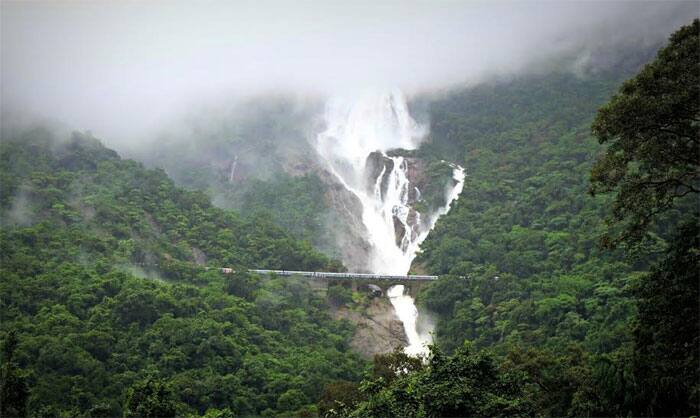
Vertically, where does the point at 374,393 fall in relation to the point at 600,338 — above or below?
below

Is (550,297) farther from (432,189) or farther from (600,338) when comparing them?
(432,189)

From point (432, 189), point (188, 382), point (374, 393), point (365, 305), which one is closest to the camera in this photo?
point (374, 393)

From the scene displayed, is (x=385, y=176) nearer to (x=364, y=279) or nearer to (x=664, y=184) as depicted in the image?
(x=364, y=279)

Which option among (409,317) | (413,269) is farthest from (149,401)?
(413,269)

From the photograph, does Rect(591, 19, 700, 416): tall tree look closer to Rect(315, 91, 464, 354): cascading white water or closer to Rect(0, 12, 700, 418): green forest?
Rect(0, 12, 700, 418): green forest

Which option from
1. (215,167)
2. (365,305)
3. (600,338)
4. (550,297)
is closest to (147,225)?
(365,305)
